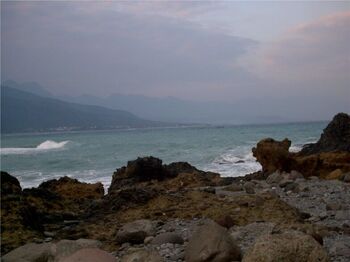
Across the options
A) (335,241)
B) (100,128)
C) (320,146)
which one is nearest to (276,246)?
(335,241)

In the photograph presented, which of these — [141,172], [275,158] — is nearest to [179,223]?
[141,172]

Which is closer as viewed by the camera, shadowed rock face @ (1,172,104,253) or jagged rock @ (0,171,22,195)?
shadowed rock face @ (1,172,104,253)

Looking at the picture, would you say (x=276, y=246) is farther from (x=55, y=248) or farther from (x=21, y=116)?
(x=21, y=116)

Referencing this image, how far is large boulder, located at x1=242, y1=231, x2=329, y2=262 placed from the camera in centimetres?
432

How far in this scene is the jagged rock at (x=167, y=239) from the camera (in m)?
5.90

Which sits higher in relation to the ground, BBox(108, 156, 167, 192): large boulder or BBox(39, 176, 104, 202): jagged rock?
BBox(108, 156, 167, 192): large boulder

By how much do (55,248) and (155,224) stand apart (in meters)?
1.74

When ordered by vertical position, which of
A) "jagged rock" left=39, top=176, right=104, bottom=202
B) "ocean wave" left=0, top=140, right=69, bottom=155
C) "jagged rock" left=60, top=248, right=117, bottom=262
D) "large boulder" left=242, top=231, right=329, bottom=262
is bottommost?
"ocean wave" left=0, top=140, right=69, bottom=155

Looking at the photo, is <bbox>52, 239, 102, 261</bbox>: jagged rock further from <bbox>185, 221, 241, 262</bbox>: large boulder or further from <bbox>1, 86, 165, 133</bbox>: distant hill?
<bbox>1, 86, 165, 133</bbox>: distant hill

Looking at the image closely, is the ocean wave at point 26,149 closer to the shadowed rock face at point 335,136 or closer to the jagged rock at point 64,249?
the shadowed rock face at point 335,136

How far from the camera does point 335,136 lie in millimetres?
17938

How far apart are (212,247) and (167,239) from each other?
44.5 inches

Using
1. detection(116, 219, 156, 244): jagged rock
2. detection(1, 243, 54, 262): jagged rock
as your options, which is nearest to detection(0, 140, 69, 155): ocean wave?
detection(116, 219, 156, 244): jagged rock

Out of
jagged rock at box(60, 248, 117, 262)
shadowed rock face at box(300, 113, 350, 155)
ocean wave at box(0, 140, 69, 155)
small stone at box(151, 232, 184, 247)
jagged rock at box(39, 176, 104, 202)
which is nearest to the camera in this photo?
jagged rock at box(60, 248, 117, 262)
